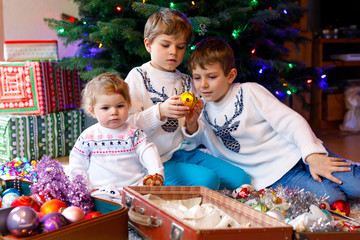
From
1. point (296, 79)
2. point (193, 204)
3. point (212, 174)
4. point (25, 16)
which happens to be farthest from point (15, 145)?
point (296, 79)

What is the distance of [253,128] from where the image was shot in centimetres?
194

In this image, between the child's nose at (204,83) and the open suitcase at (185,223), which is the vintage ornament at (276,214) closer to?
the open suitcase at (185,223)

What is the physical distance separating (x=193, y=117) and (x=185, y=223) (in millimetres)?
772

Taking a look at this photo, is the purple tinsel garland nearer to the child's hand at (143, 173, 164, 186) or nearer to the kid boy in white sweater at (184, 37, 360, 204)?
the child's hand at (143, 173, 164, 186)

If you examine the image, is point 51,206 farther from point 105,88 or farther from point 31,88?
point 31,88

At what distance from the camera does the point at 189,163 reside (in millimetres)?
2016

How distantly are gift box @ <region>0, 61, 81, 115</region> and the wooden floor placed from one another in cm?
194

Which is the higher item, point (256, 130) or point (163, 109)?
point (163, 109)

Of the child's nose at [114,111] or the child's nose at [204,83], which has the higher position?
the child's nose at [204,83]

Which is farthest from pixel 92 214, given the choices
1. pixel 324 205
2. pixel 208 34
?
pixel 208 34

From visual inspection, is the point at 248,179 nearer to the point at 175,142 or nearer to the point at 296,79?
the point at 175,142

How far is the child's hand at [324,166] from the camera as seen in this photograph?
5.58 ft

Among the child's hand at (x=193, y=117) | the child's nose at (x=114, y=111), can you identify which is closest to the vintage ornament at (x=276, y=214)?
the child's hand at (x=193, y=117)

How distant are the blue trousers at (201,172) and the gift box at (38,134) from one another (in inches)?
45.5
